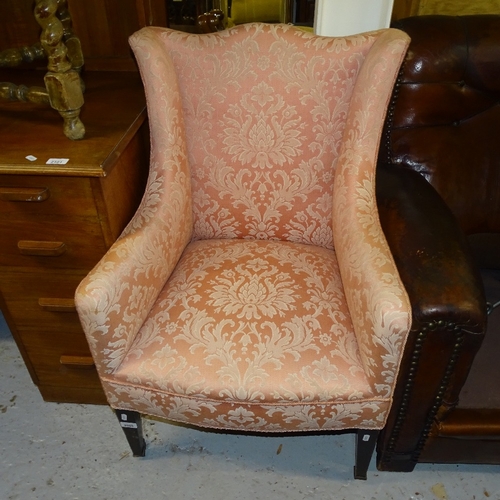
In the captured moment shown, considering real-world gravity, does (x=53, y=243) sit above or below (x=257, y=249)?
above

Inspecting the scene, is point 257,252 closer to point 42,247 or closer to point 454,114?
point 42,247

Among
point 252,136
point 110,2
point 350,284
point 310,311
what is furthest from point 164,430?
point 110,2

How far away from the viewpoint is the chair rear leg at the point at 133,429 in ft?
3.73

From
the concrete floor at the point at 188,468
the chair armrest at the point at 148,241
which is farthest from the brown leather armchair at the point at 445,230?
the chair armrest at the point at 148,241

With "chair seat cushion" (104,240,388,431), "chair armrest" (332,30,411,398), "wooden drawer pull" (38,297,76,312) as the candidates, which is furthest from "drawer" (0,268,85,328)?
"chair armrest" (332,30,411,398)

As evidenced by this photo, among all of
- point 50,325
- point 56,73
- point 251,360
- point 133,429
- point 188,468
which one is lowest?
point 188,468

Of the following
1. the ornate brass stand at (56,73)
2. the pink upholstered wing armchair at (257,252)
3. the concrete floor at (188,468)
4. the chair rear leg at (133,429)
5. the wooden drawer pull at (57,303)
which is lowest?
the concrete floor at (188,468)

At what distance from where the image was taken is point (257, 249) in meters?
1.25

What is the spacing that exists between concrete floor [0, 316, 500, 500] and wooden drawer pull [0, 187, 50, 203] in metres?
0.71

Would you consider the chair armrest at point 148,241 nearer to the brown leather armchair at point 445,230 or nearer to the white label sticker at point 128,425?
the white label sticker at point 128,425

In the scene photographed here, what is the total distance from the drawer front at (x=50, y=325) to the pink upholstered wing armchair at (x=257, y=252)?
244 millimetres

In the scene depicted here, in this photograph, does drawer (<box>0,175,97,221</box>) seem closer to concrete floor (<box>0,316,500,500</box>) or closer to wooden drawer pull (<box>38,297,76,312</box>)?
wooden drawer pull (<box>38,297,76,312</box>)

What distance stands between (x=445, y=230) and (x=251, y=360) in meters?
0.50

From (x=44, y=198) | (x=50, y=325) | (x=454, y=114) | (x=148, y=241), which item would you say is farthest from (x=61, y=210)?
(x=454, y=114)
